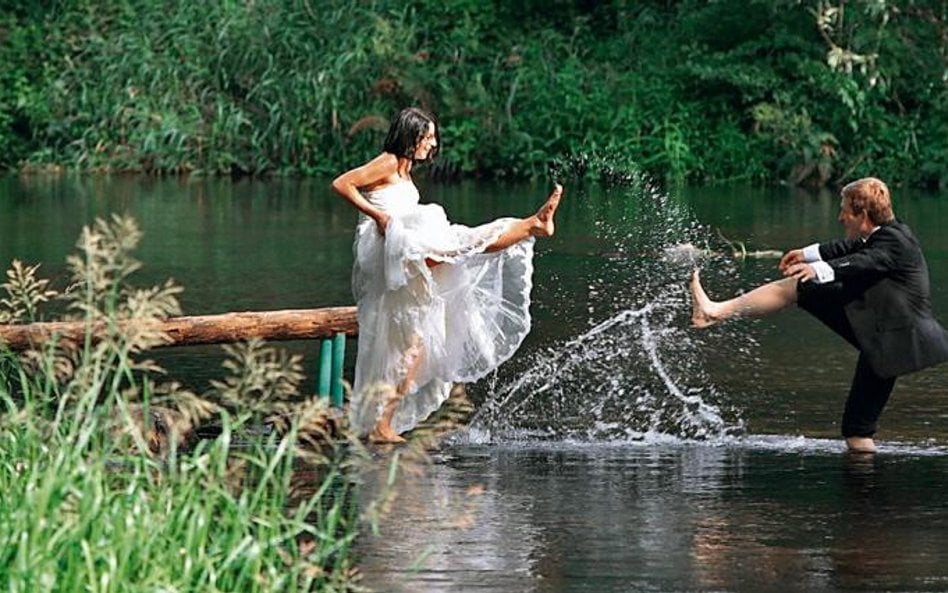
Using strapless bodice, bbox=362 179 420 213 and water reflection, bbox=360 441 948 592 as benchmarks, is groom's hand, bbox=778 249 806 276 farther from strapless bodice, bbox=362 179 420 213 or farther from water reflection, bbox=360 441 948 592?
strapless bodice, bbox=362 179 420 213

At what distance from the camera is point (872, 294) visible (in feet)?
36.8

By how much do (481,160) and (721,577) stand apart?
26.7 m

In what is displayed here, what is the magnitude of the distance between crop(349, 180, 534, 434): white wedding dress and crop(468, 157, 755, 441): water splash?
42 centimetres

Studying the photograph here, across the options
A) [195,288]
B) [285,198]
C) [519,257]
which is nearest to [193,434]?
[519,257]

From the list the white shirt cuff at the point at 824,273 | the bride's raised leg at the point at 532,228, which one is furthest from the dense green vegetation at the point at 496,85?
the white shirt cuff at the point at 824,273

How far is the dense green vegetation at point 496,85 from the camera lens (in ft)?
110

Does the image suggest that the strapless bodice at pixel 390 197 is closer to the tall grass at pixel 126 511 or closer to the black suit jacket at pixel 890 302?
the black suit jacket at pixel 890 302

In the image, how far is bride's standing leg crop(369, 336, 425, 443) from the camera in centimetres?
1180

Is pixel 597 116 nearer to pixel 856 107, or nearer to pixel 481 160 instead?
pixel 481 160

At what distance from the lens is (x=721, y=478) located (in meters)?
10.7

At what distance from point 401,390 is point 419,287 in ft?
1.74

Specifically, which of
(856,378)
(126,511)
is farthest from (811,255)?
(126,511)

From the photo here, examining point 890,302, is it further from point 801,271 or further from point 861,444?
point 861,444

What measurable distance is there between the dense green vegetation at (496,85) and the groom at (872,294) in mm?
21284
